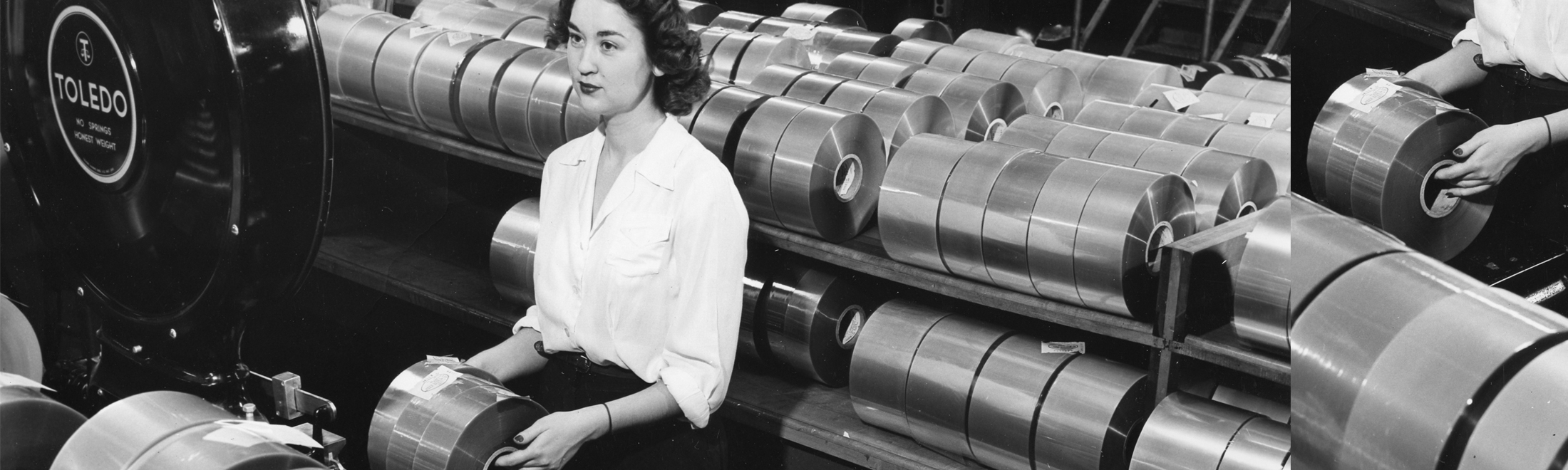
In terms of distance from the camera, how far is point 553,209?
232 cm

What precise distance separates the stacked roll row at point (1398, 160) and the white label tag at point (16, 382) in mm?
1331

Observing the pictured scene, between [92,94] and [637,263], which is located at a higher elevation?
[92,94]

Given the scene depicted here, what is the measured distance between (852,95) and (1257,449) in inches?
56.7

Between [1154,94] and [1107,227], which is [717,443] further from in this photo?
[1154,94]

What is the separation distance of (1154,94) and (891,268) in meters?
1.64

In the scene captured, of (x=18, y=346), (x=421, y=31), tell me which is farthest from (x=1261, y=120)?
(x=18, y=346)

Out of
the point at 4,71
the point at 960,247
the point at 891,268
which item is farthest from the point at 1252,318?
the point at 4,71

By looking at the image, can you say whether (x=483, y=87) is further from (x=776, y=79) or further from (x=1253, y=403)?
(x=1253, y=403)

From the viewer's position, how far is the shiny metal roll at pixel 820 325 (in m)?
2.94

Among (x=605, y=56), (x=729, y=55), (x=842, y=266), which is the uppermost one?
(x=605, y=56)

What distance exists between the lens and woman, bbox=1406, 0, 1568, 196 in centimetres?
39

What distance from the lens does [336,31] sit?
3549mm

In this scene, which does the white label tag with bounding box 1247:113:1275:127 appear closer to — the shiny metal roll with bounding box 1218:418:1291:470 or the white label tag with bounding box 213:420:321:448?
the shiny metal roll with bounding box 1218:418:1291:470

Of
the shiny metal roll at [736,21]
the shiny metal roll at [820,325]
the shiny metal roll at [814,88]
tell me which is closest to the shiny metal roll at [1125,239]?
the shiny metal roll at [820,325]
